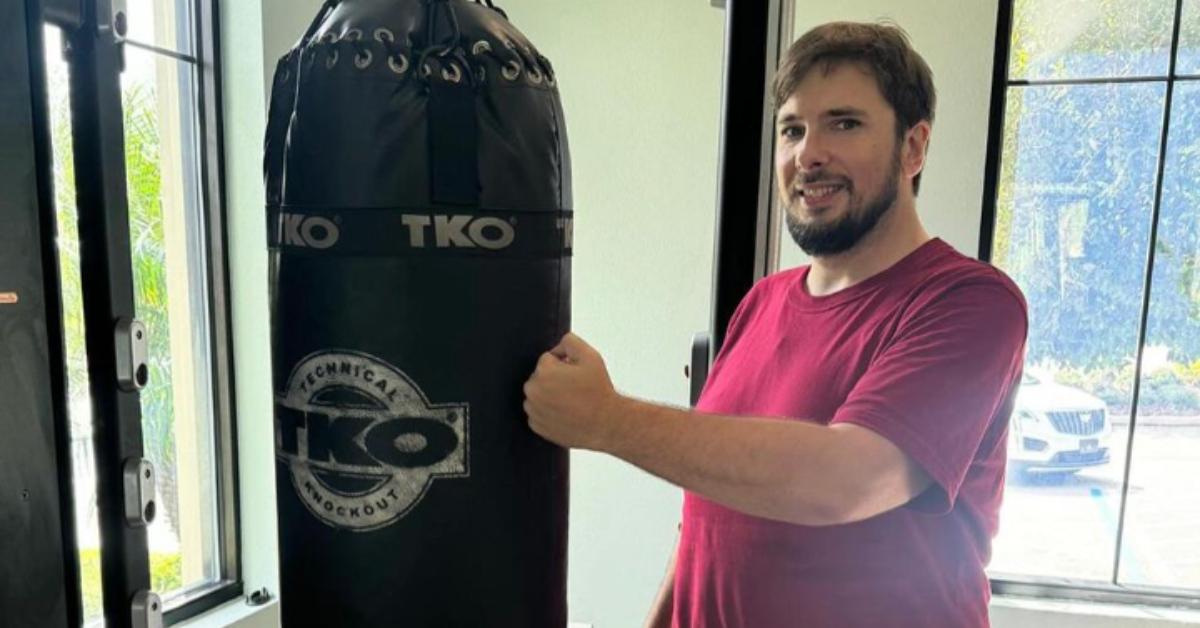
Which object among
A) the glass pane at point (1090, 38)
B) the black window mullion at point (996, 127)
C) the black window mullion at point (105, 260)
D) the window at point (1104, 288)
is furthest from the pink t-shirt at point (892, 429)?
the glass pane at point (1090, 38)

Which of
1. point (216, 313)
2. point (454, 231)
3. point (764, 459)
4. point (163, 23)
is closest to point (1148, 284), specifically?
point (764, 459)

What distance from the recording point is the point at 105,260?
A: 1.08 meters

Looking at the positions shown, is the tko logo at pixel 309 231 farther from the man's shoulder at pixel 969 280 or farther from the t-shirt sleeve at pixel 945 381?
the man's shoulder at pixel 969 280

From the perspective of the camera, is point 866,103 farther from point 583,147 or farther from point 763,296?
point 583,147

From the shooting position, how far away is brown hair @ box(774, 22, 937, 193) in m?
1.05

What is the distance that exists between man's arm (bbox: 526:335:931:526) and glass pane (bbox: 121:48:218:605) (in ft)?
7.32

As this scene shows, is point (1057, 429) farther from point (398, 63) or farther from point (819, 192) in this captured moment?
point (398, 63)

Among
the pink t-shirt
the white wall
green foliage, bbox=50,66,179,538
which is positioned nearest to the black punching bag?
the pink t-shirt

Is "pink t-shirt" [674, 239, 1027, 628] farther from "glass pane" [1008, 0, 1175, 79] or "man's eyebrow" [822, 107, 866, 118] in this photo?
"glass pane" [1008, 0, 1175, 79]

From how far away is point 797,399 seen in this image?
3.42 ft

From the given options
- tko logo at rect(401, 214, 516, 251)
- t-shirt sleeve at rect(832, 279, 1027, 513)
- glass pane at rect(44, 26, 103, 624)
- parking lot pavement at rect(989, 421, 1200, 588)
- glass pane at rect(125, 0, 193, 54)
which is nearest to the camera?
tko logo at rect(401, 214, 516, 251)

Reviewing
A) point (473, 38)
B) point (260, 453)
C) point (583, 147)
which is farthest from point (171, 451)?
point (473, 38)

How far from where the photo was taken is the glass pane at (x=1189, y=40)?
262cm

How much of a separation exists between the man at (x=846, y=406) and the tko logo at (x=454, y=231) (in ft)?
0.47
